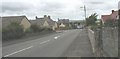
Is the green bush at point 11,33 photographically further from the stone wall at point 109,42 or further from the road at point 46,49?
the stone wall at point 109,42

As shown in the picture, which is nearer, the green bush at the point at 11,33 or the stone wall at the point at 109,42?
the stone wall at the point at 109,42

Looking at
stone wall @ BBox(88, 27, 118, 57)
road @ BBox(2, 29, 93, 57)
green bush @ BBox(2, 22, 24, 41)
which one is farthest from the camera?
green bush @ BBox(2, 22, 24, 41)

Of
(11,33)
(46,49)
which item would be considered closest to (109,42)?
(46,49)

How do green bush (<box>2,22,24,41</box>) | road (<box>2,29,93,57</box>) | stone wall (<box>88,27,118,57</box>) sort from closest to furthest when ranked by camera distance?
stone wall (<box>88,27,118,57</box>)
road (<box>2,29,93,57</box>)
green bush (<box>2,22,24,41</box>)

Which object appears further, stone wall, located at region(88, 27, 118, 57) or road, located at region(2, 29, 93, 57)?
road, located at region(2, 29, 93, 57)

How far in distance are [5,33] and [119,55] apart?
29505 mm

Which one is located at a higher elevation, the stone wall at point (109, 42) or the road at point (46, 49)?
the stone wall at point (109, 42)

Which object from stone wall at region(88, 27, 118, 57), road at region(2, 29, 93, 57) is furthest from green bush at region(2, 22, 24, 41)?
stone wall at region(88, 27, 118, 57)

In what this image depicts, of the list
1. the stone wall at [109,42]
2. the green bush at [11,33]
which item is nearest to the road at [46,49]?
the stone wall at [109,42]

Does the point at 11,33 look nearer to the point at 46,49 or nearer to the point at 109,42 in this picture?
the point at 46,49

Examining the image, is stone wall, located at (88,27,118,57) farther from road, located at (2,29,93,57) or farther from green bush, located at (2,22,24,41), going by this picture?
green bush, located at (2,22,24,41)

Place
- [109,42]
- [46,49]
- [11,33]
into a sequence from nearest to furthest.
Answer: [109,42], [46,49], [11,33]

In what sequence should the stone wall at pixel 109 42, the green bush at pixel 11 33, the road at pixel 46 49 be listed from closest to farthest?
the stone wall at pixel 109 42
the road at pixel 46 49
the green bush at pixel 11 33

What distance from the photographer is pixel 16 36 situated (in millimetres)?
37312
